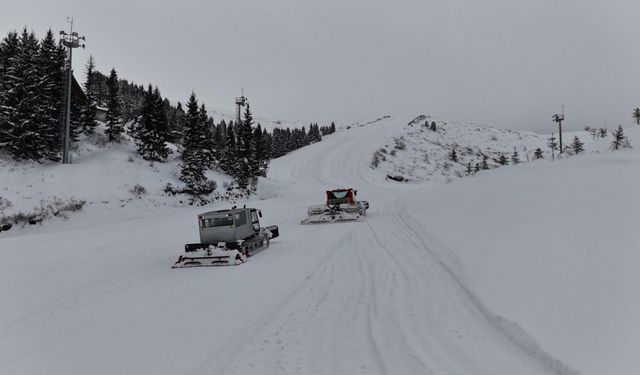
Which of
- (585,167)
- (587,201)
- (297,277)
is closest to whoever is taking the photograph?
(297,277)

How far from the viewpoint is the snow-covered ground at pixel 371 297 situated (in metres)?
5.46

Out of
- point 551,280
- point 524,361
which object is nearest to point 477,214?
point 551,280

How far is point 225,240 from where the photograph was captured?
14250mm

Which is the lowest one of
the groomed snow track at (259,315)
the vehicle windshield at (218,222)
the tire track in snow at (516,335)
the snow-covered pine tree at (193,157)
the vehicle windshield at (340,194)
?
the groomed snow track at (259,315)

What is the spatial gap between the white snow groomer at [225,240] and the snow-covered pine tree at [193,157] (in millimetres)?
24585

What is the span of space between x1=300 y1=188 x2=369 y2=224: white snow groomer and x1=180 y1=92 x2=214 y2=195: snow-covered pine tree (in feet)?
55.1

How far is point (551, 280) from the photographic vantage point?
25.6ft

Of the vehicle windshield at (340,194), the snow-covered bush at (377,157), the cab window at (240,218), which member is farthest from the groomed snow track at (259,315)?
the snow-covered bush at (377,157)

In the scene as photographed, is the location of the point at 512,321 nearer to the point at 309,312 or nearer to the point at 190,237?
the point at 309,312

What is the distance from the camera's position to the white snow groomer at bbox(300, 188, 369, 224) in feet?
78.3

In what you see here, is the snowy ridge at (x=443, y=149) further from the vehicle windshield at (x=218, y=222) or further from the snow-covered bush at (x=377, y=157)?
the vehicle windshield at (x=218, y=222)

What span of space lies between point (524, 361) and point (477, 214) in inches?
495

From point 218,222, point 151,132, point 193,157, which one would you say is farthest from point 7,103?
point 218,222

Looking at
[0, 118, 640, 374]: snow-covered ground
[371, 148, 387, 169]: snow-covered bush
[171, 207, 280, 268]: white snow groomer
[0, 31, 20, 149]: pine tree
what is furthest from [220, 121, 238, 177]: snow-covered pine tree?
[371, 148, 387, 169]: snow-covered bush
